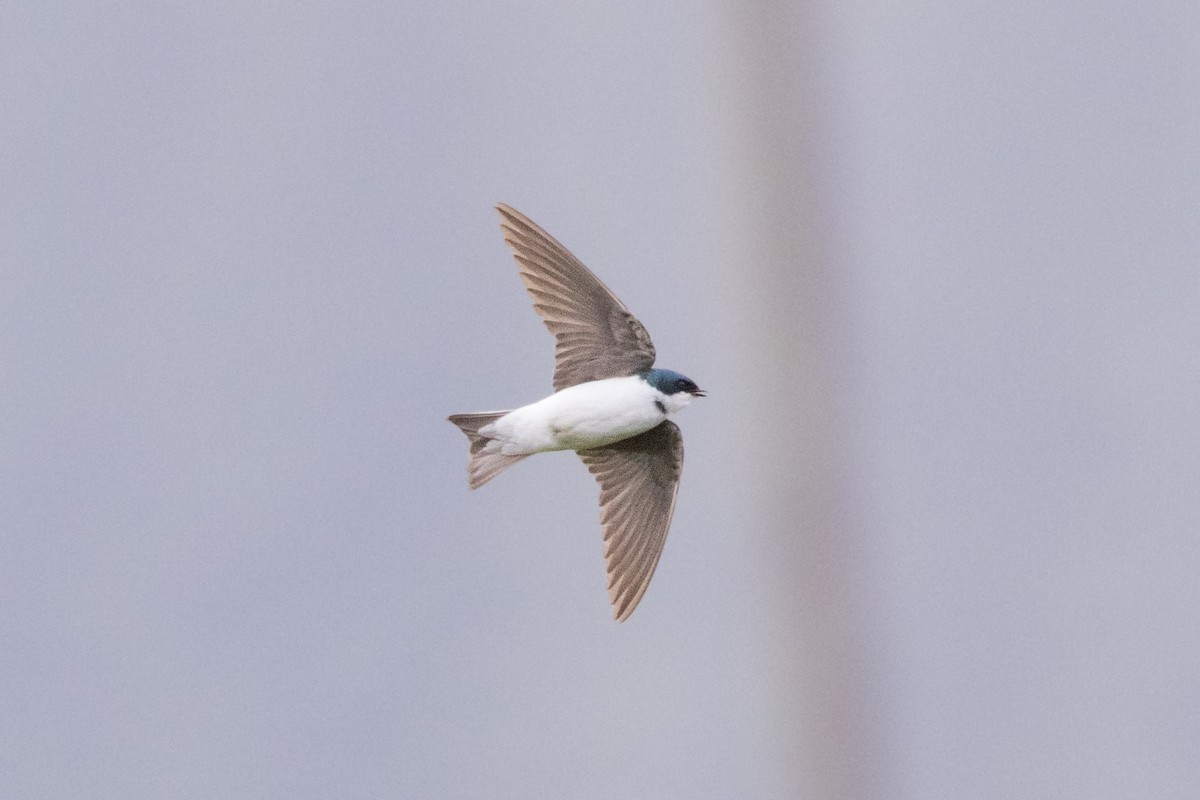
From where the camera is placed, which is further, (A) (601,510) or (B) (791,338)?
(A) (601,510)

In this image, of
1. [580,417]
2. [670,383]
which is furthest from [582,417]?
[670,383]

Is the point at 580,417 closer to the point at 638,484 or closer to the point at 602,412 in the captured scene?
the point at 602,412

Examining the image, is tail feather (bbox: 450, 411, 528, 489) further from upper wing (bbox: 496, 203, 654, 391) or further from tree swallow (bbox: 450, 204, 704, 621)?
upper wing (bbox: 496, 203, 654, 391)

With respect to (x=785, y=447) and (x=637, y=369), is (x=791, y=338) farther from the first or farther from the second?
(x=637, y=369)

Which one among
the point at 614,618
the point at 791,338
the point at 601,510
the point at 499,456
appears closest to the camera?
the point at 791,338

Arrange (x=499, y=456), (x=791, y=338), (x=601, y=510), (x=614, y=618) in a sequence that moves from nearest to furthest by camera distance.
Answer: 1. (x=791, y=338)
2. (x=614, y=618)
3. (x=499, y=456)
4. (x=601, y=510)

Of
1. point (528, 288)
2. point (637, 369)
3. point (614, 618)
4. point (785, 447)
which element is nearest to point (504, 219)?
point (528, 288)

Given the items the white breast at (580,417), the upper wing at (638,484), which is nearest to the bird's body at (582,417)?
the white breast at (580,417)
